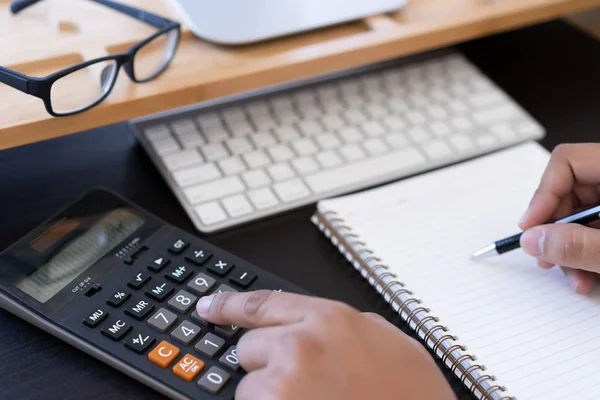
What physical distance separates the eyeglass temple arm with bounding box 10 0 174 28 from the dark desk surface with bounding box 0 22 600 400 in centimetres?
11

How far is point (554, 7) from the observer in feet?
2.52

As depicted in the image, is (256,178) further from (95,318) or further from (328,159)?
(95,318)

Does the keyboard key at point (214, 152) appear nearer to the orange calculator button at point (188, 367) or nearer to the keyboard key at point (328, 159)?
the keyboard key at point (328, 159)

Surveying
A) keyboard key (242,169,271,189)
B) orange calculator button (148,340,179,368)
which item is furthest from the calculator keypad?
keyboard key (242,169,271,189)

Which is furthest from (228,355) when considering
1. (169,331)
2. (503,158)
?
(503,158)

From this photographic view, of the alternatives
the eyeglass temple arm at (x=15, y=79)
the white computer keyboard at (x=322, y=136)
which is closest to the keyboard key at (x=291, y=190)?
the white computer keyboard at (x=322, y=136)

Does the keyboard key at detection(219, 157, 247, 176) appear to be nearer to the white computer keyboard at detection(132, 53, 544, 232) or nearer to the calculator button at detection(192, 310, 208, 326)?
the white computer keyboard at detection(132, 53, 544, 232)

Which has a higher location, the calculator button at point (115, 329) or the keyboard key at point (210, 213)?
the calculator button at point (115, 329)

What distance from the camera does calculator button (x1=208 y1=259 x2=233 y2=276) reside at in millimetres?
542

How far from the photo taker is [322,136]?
0.71m

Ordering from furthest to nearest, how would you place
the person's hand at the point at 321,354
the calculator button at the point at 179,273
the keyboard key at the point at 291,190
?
the keyboard key at the point at 291,190
the calculator button at the point at 179,273
the person's hand at the point at 321,354

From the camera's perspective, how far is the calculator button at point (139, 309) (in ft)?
1.65

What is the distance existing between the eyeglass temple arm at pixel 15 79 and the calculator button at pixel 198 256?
174mm

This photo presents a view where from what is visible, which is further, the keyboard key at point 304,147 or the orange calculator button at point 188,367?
the keyboard key at point 304,147
